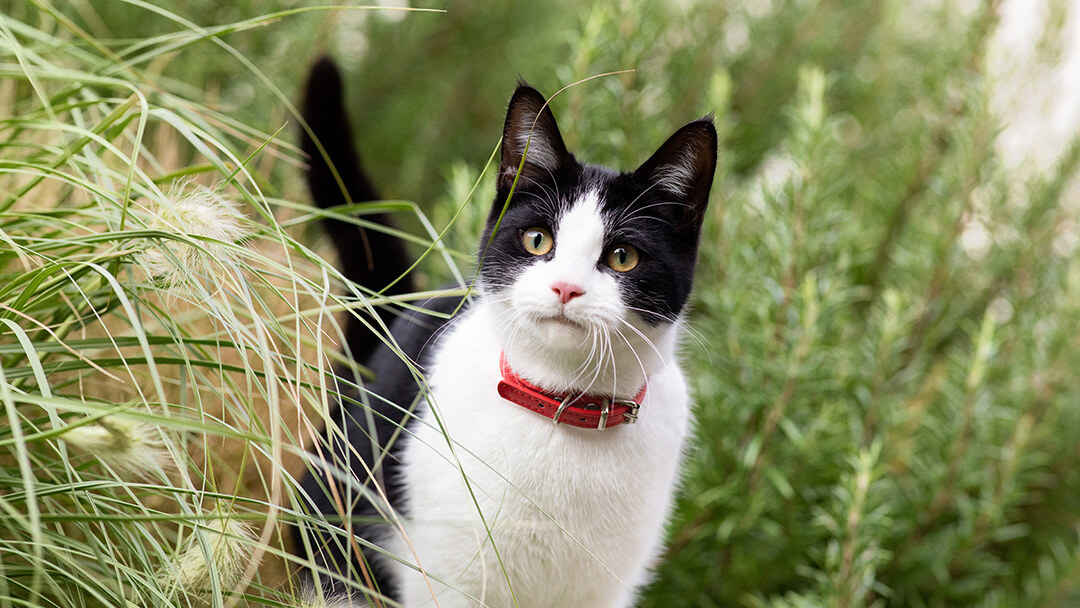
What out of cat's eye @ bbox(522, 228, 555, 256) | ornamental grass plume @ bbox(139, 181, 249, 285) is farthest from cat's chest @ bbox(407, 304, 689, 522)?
ornamental grass plume @ bbox(139, 181, 249, 285)

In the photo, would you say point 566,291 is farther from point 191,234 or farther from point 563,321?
point 191,234

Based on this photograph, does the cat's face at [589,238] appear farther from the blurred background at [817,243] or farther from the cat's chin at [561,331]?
the blurred background at [817,243]

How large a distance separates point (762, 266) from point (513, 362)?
0.57 meters

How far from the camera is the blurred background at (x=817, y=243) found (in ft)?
3.37

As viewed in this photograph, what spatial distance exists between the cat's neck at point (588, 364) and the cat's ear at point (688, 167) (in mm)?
130

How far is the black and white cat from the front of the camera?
0.69 m

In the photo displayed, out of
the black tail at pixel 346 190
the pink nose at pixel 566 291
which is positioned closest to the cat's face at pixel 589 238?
the pink nose at pixel 566 291

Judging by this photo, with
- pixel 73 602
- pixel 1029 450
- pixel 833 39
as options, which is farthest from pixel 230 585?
pixel 833 39

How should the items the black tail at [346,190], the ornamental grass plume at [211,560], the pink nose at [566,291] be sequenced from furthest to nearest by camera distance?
the black tail at [346,190] < the pink nose at [566,291] < the ornamental grass plume at [211,560]

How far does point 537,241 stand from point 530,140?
10 cm

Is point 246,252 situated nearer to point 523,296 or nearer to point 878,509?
point 523,296

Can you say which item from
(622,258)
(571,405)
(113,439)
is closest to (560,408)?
(571,405)

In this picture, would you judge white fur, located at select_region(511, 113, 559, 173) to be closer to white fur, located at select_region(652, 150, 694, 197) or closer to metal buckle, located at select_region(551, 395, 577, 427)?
A: white fur, located at select_region(652, 150, 694, 197)

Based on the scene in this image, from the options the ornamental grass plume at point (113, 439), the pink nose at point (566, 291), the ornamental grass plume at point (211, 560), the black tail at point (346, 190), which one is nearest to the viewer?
the ornamental grass plume at point (113, 439)
